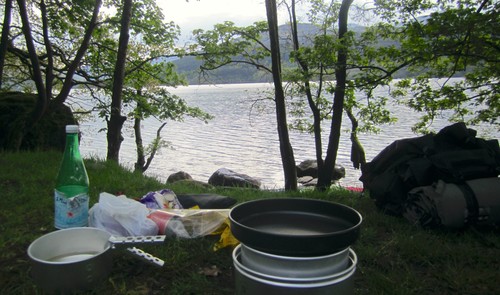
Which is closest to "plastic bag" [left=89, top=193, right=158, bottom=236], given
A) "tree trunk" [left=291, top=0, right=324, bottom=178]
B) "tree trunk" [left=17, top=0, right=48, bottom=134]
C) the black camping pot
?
the black camping pot

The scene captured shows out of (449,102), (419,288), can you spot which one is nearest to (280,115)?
(449,102)

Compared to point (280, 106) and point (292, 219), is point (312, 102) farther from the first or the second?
point (292, 219)

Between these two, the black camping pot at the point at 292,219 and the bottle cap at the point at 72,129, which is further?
the bottle cap at the point at 72,129

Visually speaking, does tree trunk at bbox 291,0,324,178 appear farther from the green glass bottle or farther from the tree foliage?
the green glass bottle

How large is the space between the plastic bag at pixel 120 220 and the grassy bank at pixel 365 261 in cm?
17

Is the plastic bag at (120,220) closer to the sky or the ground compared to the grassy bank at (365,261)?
closer to the sky

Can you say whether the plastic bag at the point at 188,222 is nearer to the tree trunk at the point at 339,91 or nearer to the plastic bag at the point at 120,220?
the plastic bag at the point at 120,220

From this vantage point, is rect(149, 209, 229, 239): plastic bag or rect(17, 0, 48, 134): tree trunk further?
rect(17, 0, 48, 134): tree trunk

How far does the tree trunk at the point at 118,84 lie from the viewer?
823cm

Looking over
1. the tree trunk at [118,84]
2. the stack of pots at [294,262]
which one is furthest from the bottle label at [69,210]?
the tree trunk at [118,84]

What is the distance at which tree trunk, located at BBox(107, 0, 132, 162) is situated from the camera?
823cm

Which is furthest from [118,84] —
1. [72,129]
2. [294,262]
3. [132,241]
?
[294,262]

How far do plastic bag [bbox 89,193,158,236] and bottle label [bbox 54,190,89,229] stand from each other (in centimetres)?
26

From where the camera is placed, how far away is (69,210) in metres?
2.49
